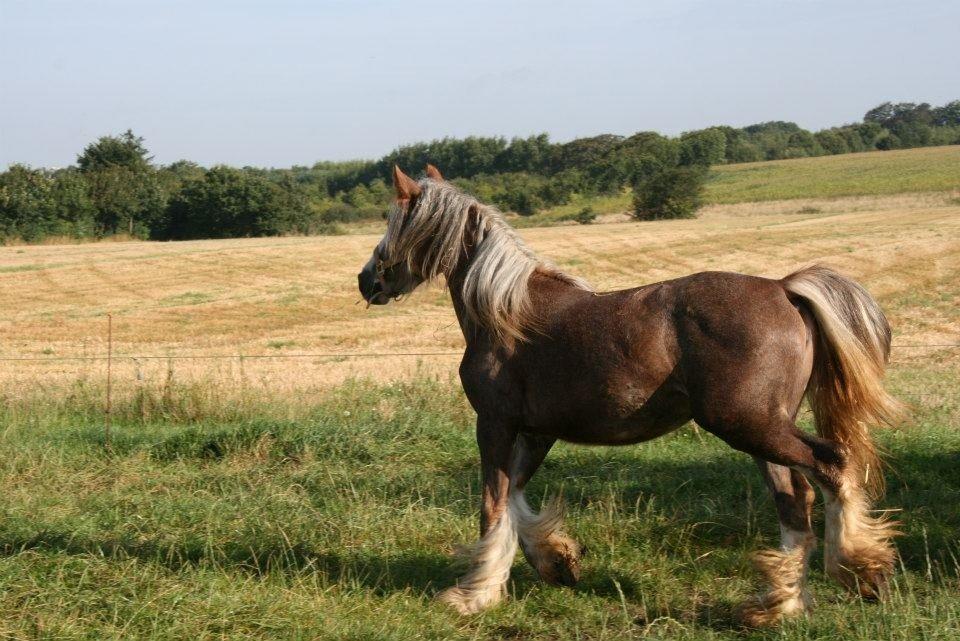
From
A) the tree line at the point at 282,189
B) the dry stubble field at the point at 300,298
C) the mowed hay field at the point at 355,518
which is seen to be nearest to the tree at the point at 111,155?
the tree line at the point at 282,189

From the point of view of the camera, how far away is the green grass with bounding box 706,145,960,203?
183ft

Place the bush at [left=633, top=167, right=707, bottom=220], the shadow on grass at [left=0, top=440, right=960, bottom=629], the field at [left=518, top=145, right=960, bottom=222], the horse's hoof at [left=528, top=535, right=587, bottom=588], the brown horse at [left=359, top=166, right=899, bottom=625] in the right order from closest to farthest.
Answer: the brown horse at [left=359, top=166, right=899, bottom=625] → the horse's hoof at [left=528, top=535, right=587, bottom=588] → the shadow on grass at [left=0, top=440, right=960, bottom=629] → the bush at [left=633, top=167, right=707, bottom=220] → the field at [left=518, top=145, right=960, bottom=222]

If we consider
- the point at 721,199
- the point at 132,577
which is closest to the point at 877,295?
the point at 132,577

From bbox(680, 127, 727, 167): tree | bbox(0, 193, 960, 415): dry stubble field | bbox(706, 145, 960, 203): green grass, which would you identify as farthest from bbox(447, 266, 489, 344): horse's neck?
bbox(680, 127, 727, 167): tree

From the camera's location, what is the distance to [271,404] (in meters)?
9.23

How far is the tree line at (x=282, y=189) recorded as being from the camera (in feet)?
168

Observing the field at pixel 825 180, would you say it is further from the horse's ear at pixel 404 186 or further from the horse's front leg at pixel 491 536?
the horse's front leg at pixel 491 536

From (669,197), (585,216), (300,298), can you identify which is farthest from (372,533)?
(669,197)

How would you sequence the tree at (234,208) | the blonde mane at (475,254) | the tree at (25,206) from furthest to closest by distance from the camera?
the tree at (234,208), the tree at (25,206), the blonde mane at (475,254)

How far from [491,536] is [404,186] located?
1879 mm

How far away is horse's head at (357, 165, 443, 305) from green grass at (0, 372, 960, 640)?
143 cm

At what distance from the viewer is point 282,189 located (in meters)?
54.1

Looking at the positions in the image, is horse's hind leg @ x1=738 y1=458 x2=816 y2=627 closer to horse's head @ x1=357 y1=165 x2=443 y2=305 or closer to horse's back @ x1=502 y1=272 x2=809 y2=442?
horse's back @ x1=502 y1=272 x2=809 y2=442

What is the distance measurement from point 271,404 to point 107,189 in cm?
4903
